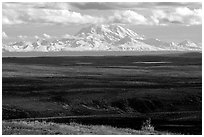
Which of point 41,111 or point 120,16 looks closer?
point 41,111

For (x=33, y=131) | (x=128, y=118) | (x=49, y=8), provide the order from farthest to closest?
(x=49, y=8) → (x=128, y=118) → (x=33, y=131)

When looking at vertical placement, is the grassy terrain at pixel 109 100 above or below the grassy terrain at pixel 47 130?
below

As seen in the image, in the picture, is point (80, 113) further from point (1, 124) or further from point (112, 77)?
point (112, 77)

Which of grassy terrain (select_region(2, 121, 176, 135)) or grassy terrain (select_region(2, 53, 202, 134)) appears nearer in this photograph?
grassy terrain (select_region(2, 121, 176, 135))

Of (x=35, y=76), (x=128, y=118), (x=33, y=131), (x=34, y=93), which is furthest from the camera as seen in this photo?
(x=35, y=76)

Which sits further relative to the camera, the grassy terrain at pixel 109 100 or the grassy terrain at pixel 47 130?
the grassy terrain at pixel 109 100

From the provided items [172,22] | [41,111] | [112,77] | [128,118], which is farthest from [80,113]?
[112,77]

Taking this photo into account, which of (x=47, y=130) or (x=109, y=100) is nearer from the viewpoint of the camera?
(x=47, y=130)

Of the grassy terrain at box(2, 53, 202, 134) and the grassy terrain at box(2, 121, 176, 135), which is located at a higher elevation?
the grassy terrain at box(2, 121, 176, 135)

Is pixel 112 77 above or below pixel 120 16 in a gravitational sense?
below

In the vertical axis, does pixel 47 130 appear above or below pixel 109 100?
above
